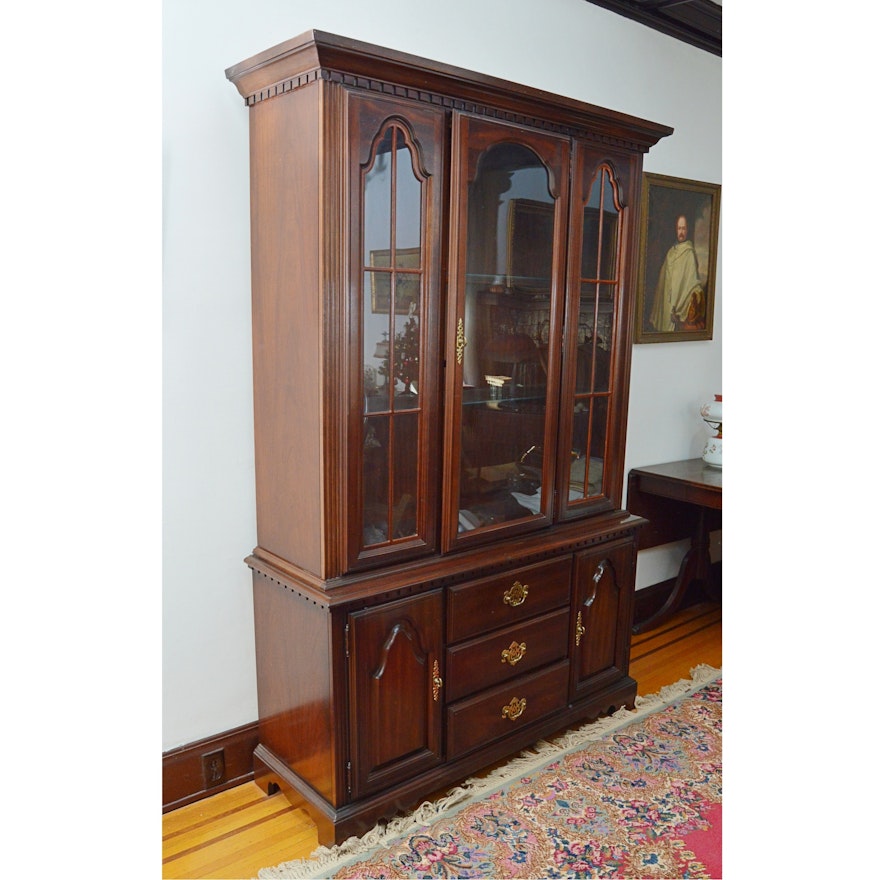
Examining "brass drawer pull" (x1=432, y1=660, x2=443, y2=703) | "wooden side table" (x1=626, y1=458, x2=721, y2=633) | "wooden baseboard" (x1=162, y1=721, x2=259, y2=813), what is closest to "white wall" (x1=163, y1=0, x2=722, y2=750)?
"wooden baseboard" (x1=162, y1=721, x2=259, y2=813)

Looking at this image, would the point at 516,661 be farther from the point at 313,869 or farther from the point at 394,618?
the point at 313,869

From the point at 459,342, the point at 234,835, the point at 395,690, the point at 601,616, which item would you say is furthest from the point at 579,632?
the point at 234,835

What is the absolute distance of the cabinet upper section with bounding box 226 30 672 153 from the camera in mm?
1685

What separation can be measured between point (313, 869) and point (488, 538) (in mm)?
954

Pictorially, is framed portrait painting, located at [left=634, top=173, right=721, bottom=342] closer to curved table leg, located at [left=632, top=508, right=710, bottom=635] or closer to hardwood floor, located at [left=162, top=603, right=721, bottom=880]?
curved table leg, located at [left=632, top=508, right=710, bottom=635]

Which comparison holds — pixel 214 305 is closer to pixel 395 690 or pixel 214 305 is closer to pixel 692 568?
pixel 395 690

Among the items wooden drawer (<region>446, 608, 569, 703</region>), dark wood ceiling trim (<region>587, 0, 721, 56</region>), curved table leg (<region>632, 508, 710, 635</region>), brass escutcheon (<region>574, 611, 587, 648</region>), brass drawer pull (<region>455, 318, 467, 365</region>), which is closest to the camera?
brass drawer pull (<region>455, 318, 467, 365</region>)

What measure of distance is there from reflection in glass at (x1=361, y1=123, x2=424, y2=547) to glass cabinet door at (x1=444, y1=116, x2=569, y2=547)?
0.38ft

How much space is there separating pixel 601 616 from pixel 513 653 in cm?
44

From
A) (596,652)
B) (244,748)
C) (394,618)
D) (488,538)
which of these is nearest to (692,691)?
(596,652)

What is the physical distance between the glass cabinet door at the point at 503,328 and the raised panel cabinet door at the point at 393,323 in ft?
0.23

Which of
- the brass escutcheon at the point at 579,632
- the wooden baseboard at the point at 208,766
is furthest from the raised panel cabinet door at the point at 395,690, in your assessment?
the brass escutcheon at the point at 579,632
